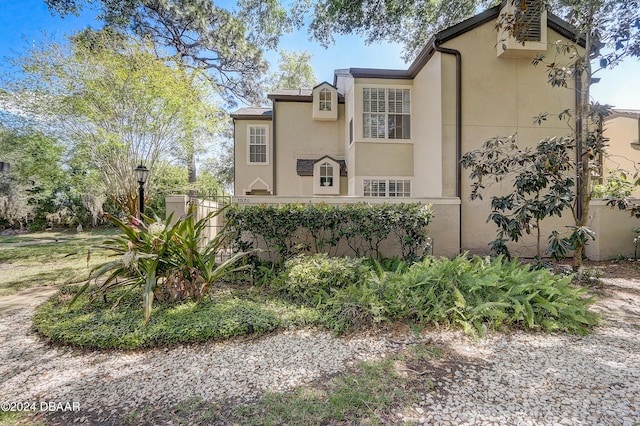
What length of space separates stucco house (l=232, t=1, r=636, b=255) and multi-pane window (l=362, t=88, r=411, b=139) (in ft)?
0.11

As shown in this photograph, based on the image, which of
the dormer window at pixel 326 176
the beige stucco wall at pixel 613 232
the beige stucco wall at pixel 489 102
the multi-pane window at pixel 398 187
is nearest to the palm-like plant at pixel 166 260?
the beige stucco wall at pixel 489 102

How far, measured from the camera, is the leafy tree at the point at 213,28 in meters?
12.9

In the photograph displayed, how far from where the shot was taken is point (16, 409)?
2.37 m

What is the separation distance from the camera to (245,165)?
13.4 meters

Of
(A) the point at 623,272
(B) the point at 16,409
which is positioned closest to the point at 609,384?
(B) the point at 16,409

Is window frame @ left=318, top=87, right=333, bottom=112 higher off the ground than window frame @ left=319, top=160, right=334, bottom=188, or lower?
higher

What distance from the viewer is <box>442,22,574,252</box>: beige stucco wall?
8055mm

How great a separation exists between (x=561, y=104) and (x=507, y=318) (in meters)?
8.18

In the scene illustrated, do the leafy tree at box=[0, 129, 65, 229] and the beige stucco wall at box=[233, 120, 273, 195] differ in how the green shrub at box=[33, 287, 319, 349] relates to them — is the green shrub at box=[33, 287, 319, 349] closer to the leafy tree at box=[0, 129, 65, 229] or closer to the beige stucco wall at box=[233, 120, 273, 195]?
the leafy tree at box=[0, 129, 65, 229]

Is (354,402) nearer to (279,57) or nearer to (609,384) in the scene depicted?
(609,384)

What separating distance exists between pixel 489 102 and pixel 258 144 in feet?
31.7

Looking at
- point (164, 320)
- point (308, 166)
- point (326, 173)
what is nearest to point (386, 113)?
point (326, 173)

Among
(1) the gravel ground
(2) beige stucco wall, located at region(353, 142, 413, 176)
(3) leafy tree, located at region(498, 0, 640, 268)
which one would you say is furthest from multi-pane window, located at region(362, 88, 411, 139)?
(1) the gravel ground

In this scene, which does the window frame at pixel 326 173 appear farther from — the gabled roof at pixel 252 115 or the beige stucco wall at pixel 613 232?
the beige stucco wall at pixel 613 232
